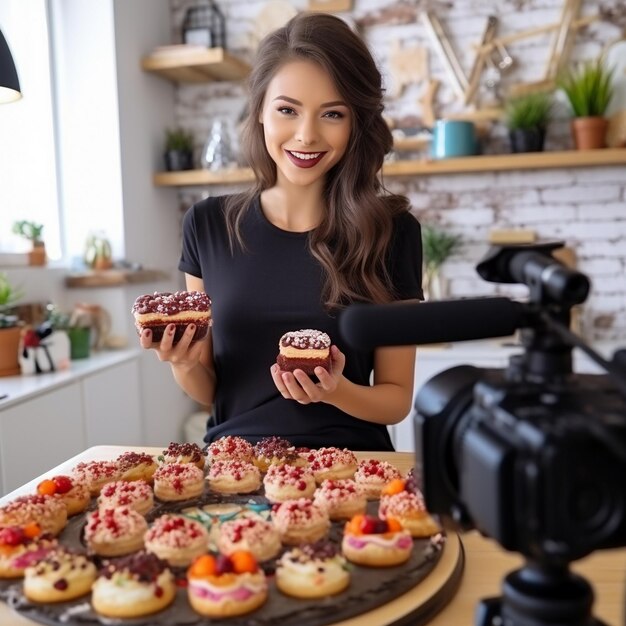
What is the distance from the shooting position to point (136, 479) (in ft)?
3.83

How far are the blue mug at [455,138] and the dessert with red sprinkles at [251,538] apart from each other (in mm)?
2392

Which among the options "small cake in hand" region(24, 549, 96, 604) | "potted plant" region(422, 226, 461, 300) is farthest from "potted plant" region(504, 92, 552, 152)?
"small cake in hand" region(24, 549, 96, 604)

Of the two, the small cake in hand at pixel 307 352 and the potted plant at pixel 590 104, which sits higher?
the potted plant at pixel 590 104

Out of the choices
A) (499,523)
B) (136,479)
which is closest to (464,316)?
(499,523)

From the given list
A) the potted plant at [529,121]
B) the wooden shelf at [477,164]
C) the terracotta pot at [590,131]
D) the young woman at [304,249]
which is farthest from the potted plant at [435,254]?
the young woman at [304,249]

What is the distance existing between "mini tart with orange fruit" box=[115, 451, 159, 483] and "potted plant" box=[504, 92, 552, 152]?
230 centimetres

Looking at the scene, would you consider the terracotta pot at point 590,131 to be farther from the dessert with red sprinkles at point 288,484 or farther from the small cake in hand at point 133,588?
the small cake in hand at point 133,588

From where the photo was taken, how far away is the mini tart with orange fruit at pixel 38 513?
37.1 inches

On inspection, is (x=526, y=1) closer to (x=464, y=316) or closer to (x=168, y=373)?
(x=168, y=373)

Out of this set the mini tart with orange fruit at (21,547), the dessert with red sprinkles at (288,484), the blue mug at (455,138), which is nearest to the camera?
the mini tart with orange fruit at (21,547)

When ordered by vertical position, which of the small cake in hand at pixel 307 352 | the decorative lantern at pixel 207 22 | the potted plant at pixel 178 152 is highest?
the decorative lantern at pixel 207 22

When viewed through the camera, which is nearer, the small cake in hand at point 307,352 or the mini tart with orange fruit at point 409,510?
the mini tart with orange fruit at point 409,510

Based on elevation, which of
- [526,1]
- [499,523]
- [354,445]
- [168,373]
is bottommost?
[168,373]

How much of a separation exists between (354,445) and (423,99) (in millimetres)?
2173
